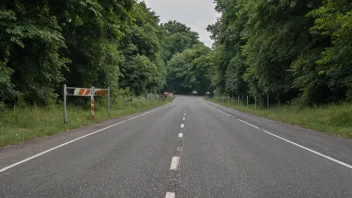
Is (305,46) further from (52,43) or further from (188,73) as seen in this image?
(188,73)

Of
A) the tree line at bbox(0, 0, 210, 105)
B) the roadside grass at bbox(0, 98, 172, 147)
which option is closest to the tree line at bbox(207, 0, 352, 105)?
the tree line at bbox(0, 0, 210, 105)

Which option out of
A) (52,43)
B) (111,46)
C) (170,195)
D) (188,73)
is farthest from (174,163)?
(188,73)

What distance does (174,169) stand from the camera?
6848mm

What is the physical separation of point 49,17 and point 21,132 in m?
6.62

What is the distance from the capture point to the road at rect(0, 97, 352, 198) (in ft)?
17.5

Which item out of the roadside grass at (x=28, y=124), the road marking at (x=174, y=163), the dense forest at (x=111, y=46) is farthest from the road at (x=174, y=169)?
the dense forest at (x=111, y=46)

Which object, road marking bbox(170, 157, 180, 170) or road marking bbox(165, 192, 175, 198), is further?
road marking bbox(170, 157, 180, 170)

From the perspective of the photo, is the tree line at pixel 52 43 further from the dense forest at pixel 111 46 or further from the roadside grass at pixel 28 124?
the roadside grass at pixel 28 124

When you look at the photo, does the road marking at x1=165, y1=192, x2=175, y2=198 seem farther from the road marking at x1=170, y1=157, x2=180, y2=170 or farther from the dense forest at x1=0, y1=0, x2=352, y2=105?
the dense forest at x1=0, y1=0, x2=352, y2=105

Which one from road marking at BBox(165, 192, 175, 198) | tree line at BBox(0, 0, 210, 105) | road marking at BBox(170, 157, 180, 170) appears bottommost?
road marking at BBox(170, 157, 180, 170)

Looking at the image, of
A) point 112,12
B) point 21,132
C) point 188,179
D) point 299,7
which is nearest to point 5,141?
point 21,132

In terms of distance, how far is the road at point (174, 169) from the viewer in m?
5.33

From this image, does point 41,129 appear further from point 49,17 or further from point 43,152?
point 49,17

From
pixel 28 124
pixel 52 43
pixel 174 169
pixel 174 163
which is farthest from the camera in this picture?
pixel 52 43
